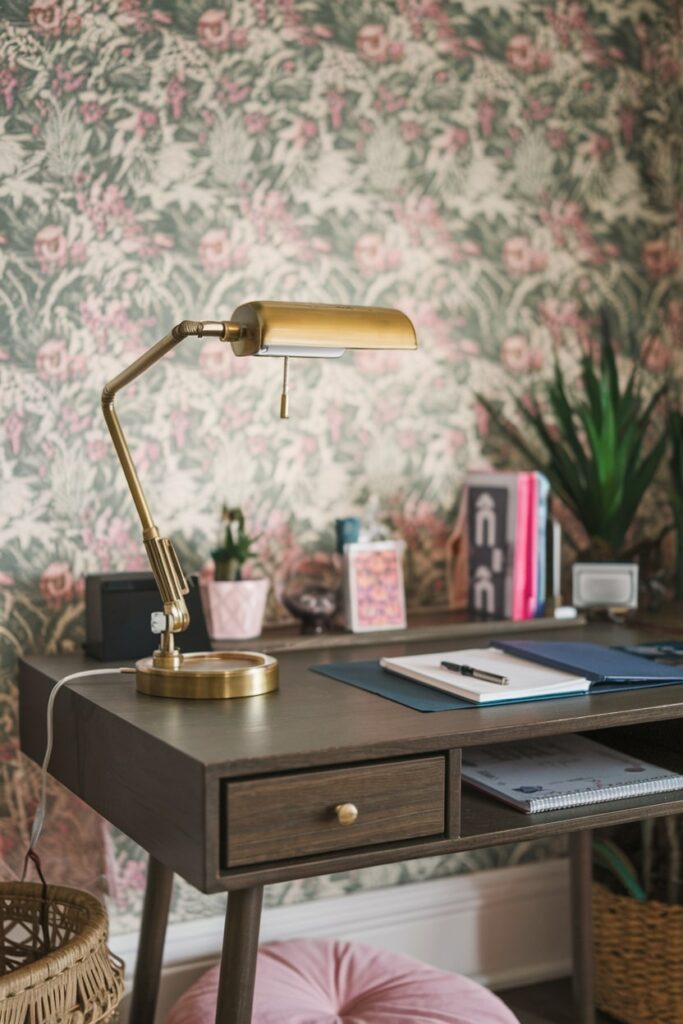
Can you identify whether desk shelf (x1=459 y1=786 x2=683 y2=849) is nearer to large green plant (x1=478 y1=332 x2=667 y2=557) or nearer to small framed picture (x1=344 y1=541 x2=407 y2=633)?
small framed picture (x1=344 y1=541 x2=407 y2=633)

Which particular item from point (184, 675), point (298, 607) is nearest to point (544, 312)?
point (298, 607)

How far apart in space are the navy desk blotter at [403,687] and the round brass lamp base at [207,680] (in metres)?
0.14

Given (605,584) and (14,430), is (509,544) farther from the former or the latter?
(14,430)

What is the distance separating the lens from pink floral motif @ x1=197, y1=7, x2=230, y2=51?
2131 millimetres

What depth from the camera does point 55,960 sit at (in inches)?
58.9

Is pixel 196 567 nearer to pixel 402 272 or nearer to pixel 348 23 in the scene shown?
pixel 402 272

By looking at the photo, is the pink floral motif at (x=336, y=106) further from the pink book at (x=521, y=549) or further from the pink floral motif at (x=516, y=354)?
the pink book at (x=521, y=549)

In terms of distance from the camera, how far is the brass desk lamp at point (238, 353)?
1565 millimetres

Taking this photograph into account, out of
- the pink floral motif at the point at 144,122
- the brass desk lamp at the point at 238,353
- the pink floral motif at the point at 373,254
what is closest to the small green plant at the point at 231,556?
the brass desk lamp at the point at 238,353

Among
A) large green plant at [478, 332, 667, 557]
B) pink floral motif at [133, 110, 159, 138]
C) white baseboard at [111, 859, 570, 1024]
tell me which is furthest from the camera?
large green plant at [478, 332, 667, 557]

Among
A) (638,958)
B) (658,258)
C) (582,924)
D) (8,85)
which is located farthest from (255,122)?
(638,958)

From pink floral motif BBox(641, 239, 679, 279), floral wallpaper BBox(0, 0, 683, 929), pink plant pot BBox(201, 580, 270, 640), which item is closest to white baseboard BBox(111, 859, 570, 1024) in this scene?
floral wallpaper BBox(0, 0, 683, 929)

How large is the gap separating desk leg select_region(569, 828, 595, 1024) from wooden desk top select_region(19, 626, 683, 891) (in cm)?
62

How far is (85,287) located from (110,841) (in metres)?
0.98
